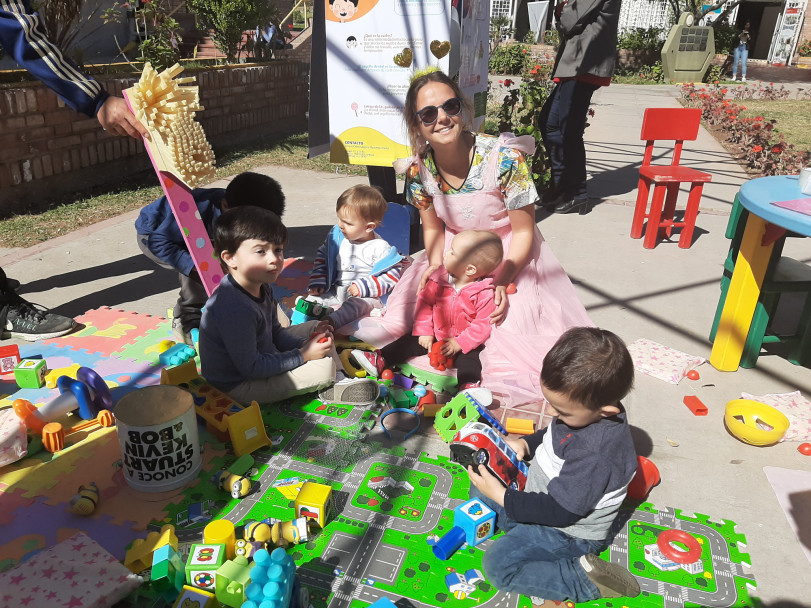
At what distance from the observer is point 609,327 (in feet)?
13.8

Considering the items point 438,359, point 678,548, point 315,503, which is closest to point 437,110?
point 438,359

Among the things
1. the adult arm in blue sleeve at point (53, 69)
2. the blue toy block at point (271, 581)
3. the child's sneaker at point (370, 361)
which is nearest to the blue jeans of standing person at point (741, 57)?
the child's sneaker at point (370, 361)

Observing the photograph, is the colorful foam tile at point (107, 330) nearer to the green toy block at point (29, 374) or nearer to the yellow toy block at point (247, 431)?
the green toy block at point (29, 374)

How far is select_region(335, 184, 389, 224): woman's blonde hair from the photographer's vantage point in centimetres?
410

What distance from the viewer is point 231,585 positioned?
2.03 meters

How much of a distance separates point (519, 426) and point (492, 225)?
1258mm

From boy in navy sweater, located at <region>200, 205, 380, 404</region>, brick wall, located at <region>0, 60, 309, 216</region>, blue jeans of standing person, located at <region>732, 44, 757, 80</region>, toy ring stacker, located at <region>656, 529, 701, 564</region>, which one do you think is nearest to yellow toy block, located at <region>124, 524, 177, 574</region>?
boy in navy sweater, located at <region>200, 205, 380, 404</region>

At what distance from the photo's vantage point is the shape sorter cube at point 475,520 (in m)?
2.35

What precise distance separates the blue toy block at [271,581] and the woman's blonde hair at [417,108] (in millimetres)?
2396

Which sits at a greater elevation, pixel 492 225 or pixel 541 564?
pixel 492 225

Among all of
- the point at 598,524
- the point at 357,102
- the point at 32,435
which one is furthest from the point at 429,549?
the point at 357,102

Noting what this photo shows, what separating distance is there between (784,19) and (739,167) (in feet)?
75.4

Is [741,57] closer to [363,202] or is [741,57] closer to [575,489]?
[363,202]

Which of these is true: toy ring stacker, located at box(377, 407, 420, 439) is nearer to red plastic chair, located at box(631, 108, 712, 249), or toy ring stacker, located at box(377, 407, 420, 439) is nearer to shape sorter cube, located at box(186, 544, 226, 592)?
shape sorter cube, located at box(186, 544, 226, 592)
